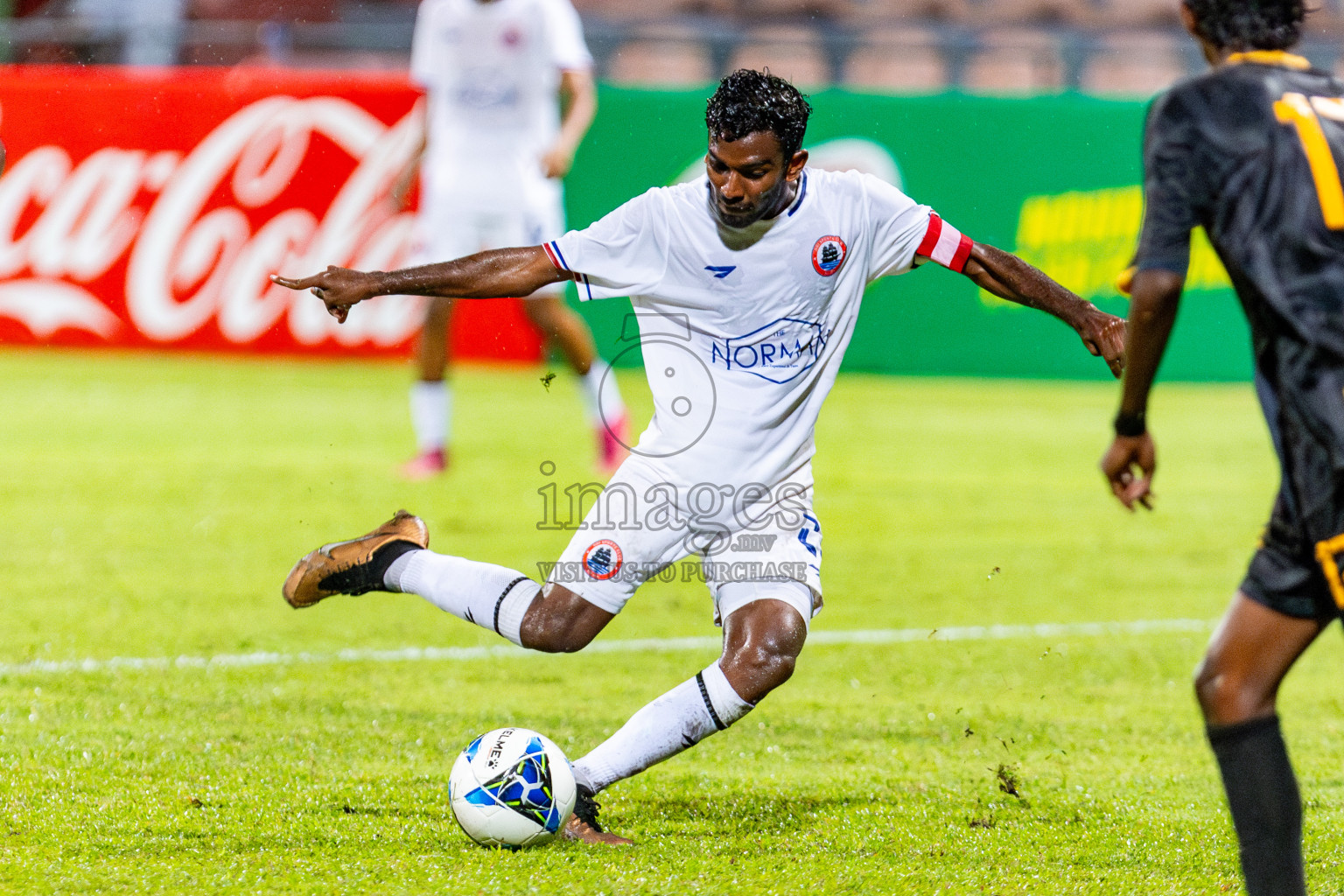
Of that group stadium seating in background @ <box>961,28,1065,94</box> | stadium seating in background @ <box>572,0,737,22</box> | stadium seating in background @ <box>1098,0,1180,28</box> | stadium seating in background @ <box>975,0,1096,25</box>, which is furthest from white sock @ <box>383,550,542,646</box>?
stadium seating in background @ <box>1098,0,1180,28</box>

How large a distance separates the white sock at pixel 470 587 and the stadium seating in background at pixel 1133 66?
35.7 feet

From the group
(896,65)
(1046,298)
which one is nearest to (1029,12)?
(896,65)

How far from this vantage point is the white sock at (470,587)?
151 inches

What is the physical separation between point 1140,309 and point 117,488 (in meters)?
6.49

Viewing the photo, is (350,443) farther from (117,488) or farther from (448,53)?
(448,53)

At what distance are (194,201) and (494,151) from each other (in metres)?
3.91

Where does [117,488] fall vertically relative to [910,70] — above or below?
below

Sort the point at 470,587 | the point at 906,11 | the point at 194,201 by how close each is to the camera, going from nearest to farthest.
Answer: the point at 470,587 < the point at 194,201 < the point at 906,11

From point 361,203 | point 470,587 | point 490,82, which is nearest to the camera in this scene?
point 470,587

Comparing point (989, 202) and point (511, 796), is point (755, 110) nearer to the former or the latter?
point (511, 796)

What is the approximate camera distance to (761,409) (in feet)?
12.2

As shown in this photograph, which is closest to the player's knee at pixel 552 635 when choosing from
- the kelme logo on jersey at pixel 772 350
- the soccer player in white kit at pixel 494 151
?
the kelme logo on jersey at pixel 772 350

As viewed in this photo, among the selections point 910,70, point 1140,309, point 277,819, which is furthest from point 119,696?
point 910,70

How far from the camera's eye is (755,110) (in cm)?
342
